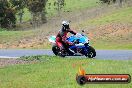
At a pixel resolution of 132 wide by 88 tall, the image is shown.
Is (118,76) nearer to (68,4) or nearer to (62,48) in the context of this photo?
(62,48)

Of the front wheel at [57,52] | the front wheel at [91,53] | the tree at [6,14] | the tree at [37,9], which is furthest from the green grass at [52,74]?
the tree at [37,9]

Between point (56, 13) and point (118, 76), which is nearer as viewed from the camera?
point (118, 76)

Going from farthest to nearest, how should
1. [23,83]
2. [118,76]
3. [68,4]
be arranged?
[68,4]
[23,83]
[118,76]

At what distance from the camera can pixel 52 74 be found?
1636 cm

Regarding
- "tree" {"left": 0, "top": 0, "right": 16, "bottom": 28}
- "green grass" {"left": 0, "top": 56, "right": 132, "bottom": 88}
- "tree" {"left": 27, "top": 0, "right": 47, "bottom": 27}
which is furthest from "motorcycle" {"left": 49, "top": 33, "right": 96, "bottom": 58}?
"tree" {"left": 27, "top": 0, "right": 47, "bottom": 27}

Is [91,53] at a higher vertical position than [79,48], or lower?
lower

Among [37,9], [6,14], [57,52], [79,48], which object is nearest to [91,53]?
[79,48]

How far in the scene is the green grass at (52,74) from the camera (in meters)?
14.0

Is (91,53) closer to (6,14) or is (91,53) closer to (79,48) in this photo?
(79,48)

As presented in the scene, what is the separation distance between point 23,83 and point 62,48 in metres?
10.2

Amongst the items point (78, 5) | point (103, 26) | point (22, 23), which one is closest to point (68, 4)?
point (78, 5)

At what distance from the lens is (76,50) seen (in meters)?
24.7

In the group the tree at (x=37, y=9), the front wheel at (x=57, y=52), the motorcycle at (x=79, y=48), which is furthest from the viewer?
the tree at (x=37, y=9)

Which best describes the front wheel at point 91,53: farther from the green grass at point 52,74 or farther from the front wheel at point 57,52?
the green grass at point 52,74
